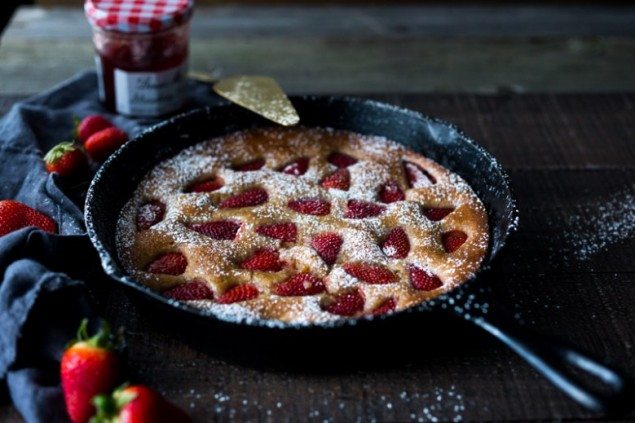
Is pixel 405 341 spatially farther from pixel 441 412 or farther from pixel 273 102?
pixel 273 102

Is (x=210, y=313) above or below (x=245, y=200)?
above

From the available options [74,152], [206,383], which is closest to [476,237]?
[206,383]

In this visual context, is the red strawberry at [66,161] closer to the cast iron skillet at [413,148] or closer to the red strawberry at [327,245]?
the cast iron skillet at [413,148]

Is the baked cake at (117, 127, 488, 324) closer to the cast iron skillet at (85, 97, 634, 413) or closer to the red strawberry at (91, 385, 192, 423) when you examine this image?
the cast iron skillet at (85, 97, 634, 413)

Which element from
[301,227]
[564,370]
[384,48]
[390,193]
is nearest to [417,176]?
[390,193]

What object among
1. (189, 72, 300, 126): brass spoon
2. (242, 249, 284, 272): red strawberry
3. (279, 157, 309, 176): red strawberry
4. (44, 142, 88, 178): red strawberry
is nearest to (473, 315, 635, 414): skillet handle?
(242, 249, 284, 272): red strawberry

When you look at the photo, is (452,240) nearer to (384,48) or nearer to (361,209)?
(361,209)

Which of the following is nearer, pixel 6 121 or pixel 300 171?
pixel 300 171
